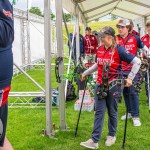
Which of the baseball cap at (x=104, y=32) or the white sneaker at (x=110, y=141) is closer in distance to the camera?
the baseball cap at (x=104, y=32)

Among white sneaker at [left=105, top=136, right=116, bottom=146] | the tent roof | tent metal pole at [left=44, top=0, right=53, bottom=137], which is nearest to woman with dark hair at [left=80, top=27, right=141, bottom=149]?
white sneaker at [left=105, top=136, right=116, bottom=146]

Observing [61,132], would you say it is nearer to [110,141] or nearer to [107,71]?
[110,141]

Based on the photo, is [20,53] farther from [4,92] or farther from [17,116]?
[4,92]

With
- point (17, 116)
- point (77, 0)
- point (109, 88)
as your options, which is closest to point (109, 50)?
point (109, 88)

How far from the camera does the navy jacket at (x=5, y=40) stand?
201 centimetres

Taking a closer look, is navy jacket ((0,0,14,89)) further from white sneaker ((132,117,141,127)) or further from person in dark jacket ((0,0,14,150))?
white sneaker ((132,117,141,127))

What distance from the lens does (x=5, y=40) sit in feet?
6.65

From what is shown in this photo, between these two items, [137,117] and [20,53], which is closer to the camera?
[137,117]

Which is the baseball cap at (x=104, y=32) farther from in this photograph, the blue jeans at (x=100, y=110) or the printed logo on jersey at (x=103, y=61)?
the blue jeans at (x=100, y=110)

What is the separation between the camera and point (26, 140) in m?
5.14

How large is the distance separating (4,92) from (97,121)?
2.47m

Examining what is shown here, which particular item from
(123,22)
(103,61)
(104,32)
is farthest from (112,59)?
(123,22)

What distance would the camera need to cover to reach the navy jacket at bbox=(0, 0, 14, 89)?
201cm

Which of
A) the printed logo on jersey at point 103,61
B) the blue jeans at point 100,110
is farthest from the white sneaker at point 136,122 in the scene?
the printed logo on jersey at point 103,61
